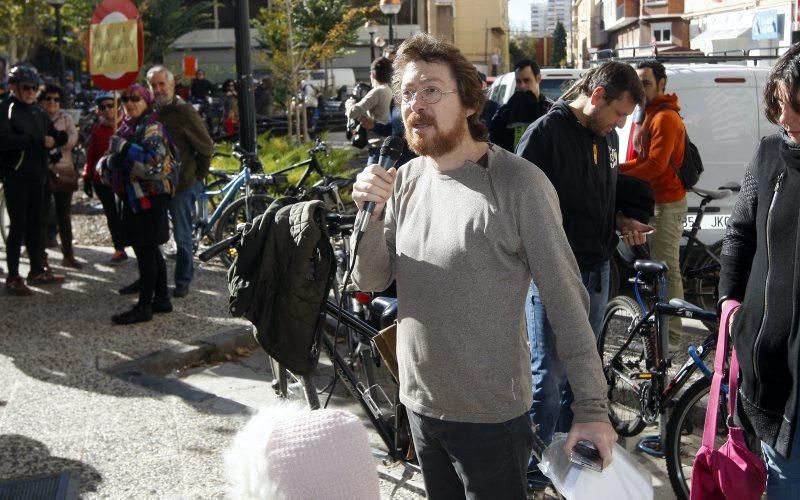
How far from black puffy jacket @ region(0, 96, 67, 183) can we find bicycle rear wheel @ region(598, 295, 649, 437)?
5202 mm

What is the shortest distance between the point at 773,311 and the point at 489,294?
808 millimetres

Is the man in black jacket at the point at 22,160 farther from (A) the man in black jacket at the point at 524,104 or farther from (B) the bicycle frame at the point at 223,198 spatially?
(A) the man in black jacket at the point at 524,104

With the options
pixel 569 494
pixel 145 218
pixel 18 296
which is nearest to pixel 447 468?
pixel 569 494

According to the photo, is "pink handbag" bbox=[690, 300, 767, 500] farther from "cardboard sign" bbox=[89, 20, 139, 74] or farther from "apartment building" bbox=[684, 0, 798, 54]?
"apartment building" bbox=[684, 0, 798, 54]

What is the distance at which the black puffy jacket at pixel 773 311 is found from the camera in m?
2.59

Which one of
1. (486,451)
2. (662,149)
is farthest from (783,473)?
(662,149)

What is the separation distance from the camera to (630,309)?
5.29 m

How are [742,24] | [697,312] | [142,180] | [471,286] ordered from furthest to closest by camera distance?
[742,24], [142,180], [697,312], [471,286]

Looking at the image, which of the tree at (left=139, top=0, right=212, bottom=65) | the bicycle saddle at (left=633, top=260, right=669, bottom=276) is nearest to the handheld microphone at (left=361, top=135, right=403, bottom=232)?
the bicycle saddle at (left=633, top=260, right=669, bottom=276)

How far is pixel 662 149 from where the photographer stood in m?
6.43

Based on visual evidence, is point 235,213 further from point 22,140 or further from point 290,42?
point 290,42

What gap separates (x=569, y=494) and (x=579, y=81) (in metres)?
2.41

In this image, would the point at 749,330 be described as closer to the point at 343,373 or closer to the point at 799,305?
the point at 799,305

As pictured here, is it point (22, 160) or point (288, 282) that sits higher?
point (22, 160)
